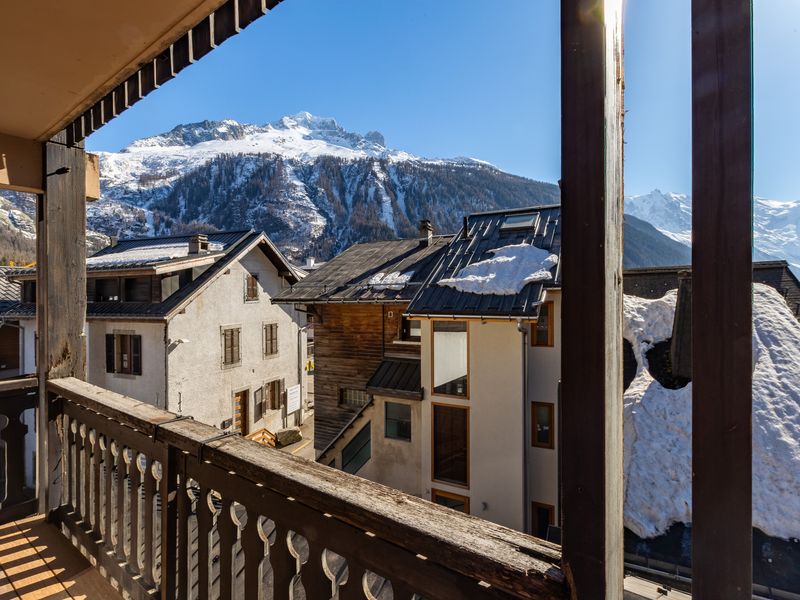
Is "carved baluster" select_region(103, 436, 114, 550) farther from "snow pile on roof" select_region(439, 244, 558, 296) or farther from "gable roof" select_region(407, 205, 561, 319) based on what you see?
"snow pile on roof" select_region(439, 244, 558, 296)

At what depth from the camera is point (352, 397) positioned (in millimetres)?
9273

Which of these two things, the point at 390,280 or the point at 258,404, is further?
the point at 258,404

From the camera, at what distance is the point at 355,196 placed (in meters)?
60.7

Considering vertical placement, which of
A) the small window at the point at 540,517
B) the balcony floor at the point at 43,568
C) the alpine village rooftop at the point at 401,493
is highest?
the alpine village rooftop at the point at 401,493

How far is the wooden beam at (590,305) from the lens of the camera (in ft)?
1.96

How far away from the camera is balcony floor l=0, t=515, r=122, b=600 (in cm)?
167

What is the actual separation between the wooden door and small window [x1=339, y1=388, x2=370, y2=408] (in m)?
3.74

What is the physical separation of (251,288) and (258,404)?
3335mm

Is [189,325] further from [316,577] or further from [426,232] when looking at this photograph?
[316,577]

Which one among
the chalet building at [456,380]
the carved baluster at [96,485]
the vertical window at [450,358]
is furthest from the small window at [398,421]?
the carved baluster at [96,485]

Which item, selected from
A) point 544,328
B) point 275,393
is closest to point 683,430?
point 544,328

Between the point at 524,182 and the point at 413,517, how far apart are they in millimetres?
58743

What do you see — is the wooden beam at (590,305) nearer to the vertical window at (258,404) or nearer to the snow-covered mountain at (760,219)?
the snow-covered mountain at (760,219)

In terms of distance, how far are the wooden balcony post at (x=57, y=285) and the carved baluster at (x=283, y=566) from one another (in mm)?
1868
